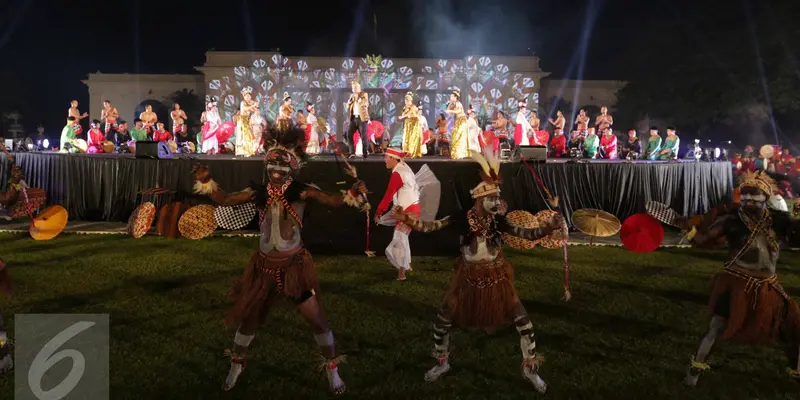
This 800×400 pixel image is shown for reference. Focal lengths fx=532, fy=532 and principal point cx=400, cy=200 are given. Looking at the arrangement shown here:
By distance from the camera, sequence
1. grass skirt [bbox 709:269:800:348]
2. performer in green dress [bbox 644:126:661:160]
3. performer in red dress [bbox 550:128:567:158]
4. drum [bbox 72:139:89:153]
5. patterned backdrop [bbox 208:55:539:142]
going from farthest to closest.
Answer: patterned backdrop [bbox 208:55:539:142]
performer in red dress [bbox 550:128:567:158]
drum [bbox 72:139:89:153]
performer in green dress [bbox 644:126:661:160]
grass skirt [bbox 709:269:800:348]

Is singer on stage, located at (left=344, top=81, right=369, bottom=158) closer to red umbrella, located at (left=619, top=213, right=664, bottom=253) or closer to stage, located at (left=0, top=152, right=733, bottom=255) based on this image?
stage, located at (left=0, top=152, right=733, bottom=255)

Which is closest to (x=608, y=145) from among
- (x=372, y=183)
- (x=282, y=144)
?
(x=372, y=183)

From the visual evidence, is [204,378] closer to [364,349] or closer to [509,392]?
[364,349]

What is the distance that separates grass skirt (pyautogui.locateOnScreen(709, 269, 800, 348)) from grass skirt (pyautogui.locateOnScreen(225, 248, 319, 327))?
9.24 feet

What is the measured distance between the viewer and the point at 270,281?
141 inches

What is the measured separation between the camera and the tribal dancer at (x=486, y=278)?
361cm

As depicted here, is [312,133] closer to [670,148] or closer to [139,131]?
[139,131]

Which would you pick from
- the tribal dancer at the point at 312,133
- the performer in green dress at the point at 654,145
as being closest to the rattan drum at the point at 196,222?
the tribal dancer at the point at 312,133

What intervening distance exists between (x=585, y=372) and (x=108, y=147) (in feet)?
54.4

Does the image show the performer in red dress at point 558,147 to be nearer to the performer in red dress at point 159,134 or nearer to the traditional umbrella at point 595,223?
the performer in red dress at point 159,134

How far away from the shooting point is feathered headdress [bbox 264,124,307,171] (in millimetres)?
3688

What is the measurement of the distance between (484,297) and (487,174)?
33.3 inches

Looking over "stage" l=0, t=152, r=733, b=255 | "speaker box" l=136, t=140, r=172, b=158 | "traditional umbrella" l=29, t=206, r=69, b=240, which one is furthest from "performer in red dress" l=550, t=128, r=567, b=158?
"traditional umbrella" l=29, t=206, r=69, b=240

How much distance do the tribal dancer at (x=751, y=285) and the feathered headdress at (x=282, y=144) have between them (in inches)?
113
